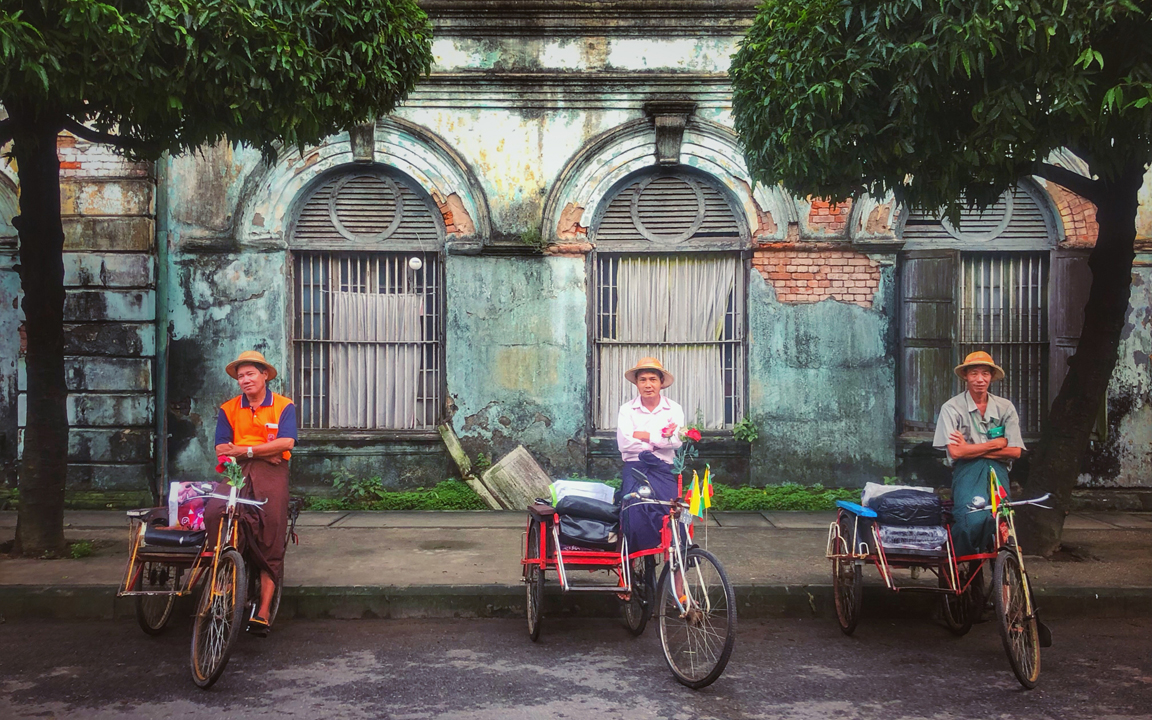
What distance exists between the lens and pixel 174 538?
5.68 meters

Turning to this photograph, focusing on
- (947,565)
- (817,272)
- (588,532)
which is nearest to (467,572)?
(588,532)

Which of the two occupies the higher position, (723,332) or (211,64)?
(211,64)

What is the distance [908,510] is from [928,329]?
459 centimetres

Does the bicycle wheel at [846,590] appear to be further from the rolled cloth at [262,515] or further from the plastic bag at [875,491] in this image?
the rolled cloth at [262,515]

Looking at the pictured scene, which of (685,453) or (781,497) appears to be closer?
(685,453)

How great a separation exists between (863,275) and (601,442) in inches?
124

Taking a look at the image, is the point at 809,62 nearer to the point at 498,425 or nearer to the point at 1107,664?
the point at 1107,664

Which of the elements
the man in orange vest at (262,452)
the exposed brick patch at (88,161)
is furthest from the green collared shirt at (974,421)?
the exposed brick patch at (88,161)

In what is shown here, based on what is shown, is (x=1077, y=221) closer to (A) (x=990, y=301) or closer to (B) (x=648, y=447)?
(A) (x=990, y=301)

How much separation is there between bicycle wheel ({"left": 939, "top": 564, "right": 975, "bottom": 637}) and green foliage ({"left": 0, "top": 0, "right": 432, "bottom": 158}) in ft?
16.1

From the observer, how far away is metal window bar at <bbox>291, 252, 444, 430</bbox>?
1034cm

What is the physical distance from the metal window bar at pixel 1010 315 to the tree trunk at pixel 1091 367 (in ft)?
8.94

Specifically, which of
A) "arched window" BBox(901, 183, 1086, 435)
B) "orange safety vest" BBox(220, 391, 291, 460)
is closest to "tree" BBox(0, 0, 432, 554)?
"orange safety vest" BBox(220, 391, 291, 460)

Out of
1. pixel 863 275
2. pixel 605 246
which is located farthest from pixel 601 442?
pixel 863 275
